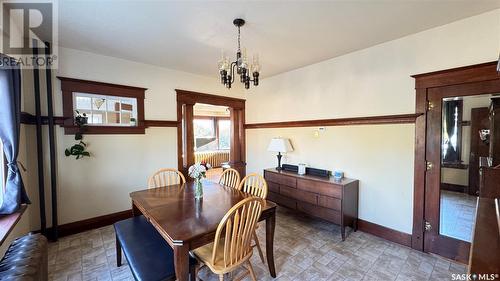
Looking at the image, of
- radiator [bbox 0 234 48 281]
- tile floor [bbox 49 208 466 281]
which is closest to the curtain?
radiator [bbox 0 234 48 281]

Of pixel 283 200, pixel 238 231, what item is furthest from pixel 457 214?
pixel 238 231

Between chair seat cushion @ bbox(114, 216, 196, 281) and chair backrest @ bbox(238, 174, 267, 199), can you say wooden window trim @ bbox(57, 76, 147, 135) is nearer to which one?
chair seat cushion @ bbox(114, 216, 196, 281)

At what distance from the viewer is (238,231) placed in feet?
5.23

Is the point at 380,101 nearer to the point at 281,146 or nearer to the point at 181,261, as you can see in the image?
the point at 281,146

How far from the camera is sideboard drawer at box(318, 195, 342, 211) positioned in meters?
2.79

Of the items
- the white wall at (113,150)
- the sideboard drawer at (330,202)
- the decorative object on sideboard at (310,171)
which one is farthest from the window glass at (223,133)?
the sideboard drawer at (330,202)

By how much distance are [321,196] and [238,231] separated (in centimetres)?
178

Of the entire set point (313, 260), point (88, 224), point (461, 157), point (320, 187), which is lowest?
point (313, 260)

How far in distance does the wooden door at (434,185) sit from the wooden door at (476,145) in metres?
0.26

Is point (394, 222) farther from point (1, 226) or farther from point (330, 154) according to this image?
point (1, 226)

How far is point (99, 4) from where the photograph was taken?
6.21ft

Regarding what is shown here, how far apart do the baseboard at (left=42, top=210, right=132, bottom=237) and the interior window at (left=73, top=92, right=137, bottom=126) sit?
144 centimetres

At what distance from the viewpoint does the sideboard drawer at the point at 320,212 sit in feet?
9.29

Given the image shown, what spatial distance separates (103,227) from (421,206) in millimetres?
4403
